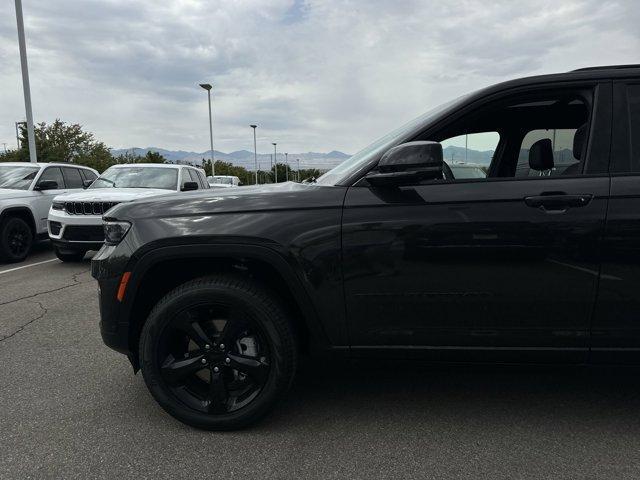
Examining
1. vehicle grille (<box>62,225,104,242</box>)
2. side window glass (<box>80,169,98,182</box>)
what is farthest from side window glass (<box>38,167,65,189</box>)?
vehicle grille (<box>62,225,104,242</box>)

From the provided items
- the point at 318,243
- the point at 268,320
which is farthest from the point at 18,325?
the point at 318,243

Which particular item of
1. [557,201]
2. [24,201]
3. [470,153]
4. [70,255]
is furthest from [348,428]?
[24,201]

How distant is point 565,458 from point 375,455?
2.94 ft

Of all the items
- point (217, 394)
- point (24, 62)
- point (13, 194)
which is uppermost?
point (24, 62)

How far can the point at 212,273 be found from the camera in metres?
2.62

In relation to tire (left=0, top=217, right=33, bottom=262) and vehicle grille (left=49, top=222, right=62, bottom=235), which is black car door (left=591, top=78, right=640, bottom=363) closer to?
vehicle grille (left=49, top=222, right=62, bottom=235)

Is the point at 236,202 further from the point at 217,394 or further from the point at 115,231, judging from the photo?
the point at 217,394

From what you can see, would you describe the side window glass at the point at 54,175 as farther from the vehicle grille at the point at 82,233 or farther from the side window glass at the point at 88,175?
the vehicle grille at the point at 82,233

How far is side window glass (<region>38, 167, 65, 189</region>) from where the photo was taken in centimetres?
917

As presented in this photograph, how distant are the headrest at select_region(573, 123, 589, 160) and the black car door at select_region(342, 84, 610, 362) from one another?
0.08m

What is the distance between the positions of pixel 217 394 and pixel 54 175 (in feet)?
28.1

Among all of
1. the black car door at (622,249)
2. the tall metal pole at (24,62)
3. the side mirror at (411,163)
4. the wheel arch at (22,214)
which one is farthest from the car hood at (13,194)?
the black car door at (622,249)

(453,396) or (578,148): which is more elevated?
(578,148)

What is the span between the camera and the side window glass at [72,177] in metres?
9.77
